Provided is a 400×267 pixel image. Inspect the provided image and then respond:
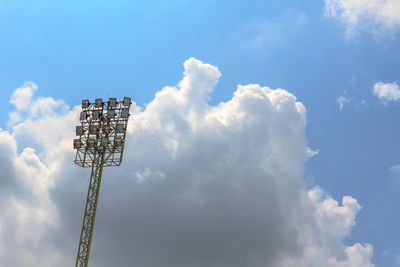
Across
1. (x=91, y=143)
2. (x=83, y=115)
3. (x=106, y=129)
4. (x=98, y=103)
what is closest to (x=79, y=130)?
(x=83, y=115)

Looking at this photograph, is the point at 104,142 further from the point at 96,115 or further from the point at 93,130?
the point at 96,115

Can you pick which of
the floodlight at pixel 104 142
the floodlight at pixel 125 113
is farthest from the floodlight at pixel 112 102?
the floodlight at pixel 104 142

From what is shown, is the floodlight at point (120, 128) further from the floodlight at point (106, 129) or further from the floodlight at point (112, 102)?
the floodlight at point (112, 102)

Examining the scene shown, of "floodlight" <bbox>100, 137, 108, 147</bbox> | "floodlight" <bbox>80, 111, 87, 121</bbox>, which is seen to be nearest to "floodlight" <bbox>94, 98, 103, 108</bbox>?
"floodlight" <bbox>80, 111, 87, 121</bbox>

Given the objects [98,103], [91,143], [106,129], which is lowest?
[91,143]

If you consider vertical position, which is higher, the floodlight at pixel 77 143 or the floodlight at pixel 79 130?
the floodlight at pixel 79 130

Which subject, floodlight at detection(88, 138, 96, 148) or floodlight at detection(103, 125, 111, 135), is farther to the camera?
floodlight at detection(103, 125, 111, 135)

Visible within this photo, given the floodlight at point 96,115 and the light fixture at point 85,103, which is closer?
the floodlight at point 96,115

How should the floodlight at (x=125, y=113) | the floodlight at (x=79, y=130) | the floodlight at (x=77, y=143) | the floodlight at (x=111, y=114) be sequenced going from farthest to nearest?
the floodlight at (x=79, y=130)
the floodlight at (x=111, y=114)
the floodlight at (x=77, y=143)
the floodlight at (x=125, y=113)

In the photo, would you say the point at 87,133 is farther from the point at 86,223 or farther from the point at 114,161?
the point at 86,223

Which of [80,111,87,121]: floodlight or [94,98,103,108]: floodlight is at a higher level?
[94,98,103,108]: floodlight

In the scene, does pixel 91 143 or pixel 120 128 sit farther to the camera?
pixel 91 143

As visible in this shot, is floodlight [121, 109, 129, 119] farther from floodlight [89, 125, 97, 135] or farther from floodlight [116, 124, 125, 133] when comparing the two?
floodlight [89, 125, 97, 135]

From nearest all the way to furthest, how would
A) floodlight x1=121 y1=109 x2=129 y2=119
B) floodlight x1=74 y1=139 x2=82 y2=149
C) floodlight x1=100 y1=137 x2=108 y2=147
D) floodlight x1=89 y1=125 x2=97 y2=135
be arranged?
floodlight x1=100 y1=137 x2=108 y2=147, floodlight x1=121 y1=109 x2=129 y2=119, floodlight x1=74 y1=139 x2=82 y2=149, floodlight x1=89 y1=125 x2=97 y2=135
